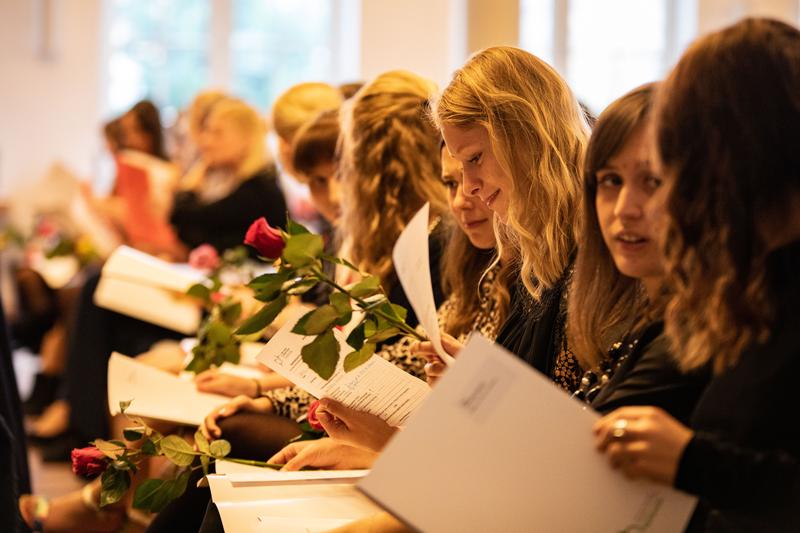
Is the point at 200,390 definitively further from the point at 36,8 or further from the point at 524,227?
the point at 36,8

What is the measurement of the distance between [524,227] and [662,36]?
621 cm

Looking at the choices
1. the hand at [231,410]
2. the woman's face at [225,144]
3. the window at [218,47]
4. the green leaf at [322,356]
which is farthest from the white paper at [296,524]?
the window at [218,47]

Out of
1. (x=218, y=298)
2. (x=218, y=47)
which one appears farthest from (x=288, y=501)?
(x=218, y=47)

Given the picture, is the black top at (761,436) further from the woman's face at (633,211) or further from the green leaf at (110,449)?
the green leaf at (110,449)

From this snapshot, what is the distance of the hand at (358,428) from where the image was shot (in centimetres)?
165

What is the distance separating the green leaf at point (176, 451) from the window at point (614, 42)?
6.10 m

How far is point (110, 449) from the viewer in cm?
166

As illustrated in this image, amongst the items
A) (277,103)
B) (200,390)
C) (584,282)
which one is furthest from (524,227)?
(277,103)

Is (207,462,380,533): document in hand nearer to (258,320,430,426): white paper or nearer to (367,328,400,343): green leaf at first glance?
(258,320,430,426): white paper

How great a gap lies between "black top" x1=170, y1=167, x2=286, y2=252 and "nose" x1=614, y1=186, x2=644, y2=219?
9.52 ft

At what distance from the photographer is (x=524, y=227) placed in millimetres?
1759

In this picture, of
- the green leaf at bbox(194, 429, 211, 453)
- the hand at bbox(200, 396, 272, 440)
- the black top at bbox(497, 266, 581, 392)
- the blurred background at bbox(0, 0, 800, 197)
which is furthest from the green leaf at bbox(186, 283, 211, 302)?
the blurred background at bbox(0, 0, 800, 197)

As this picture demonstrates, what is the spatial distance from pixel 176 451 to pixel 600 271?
710 millimetres

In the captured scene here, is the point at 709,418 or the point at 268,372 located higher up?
the point at 709,418
